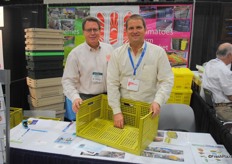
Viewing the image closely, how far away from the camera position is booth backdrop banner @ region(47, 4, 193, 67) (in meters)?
3.84

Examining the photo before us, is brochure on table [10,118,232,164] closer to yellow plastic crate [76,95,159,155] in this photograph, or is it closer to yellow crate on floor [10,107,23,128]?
yellow plastic crate [76,95,159,155]

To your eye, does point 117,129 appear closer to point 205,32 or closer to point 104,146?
point 104,146

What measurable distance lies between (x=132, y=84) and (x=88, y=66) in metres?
0.46

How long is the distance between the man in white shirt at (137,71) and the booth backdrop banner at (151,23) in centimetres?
232

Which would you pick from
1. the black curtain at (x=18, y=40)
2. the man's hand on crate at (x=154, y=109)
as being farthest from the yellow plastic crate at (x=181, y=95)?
the black curtain at (x=18, y=40)

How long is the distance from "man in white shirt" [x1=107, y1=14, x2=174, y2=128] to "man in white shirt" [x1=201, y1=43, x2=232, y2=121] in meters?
1.29

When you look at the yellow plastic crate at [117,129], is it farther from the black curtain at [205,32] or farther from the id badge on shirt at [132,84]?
the black curtain at [205,32]

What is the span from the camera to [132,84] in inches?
67.7

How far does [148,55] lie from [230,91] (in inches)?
60.9

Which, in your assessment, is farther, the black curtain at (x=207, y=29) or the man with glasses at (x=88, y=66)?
the black curtain at (x=207, y=29)

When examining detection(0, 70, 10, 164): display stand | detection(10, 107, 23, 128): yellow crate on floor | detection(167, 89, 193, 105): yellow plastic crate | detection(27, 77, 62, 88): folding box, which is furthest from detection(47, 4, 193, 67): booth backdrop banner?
detection(0, 70, 10, 164): display stand

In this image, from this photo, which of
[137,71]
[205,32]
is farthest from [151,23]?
[137,71]

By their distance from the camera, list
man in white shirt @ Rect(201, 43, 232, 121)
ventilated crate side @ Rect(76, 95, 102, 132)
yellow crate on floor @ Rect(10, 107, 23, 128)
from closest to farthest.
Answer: ventilated crate side @ Rect(76, 95, 102, 132)
yellow crate on floor @ Rect(10, 107, 23, 128)
man in white shirt @ Rect(201, 43, 232, 121)

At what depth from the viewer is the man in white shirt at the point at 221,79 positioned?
2703 mm
